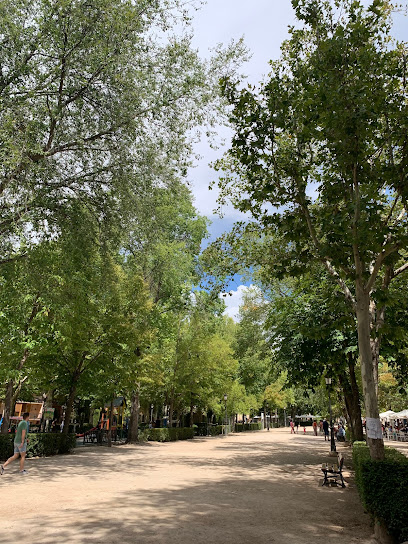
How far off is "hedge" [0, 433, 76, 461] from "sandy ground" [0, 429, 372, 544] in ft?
3.40

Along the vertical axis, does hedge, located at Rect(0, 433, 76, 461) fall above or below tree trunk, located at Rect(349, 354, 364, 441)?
below

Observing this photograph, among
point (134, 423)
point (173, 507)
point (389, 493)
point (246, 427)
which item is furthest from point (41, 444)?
point (246, 427)

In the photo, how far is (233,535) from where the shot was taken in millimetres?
6410

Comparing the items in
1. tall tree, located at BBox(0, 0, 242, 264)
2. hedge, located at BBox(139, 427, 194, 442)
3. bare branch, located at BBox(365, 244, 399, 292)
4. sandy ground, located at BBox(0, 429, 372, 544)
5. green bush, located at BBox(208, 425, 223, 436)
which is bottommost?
sandy ground, located at BBox(0, 429, 372, 544)

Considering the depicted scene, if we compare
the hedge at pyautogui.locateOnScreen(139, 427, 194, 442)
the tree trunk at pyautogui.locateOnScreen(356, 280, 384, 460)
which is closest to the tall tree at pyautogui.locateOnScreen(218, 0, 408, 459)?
the tree trunk at pyautogui.locateOnScreen(356, 280, 384, 460)

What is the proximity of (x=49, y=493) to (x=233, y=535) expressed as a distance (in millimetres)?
4881

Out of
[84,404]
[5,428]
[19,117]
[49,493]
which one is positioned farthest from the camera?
[84,404]

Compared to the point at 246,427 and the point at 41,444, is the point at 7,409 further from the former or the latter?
the point at 246,427

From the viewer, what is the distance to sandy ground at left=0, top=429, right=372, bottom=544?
627 centimetres

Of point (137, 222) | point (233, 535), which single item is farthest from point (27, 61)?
point (233, 535)

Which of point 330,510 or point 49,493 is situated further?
point 49,493

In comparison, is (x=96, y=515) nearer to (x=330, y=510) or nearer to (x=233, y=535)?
(x=233, y=535)

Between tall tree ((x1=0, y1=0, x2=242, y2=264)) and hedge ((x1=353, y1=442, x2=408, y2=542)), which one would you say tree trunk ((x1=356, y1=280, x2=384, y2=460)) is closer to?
hedge ((x1=353, y1=442, x2=408, y2=542))

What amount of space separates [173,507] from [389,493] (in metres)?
4.26
